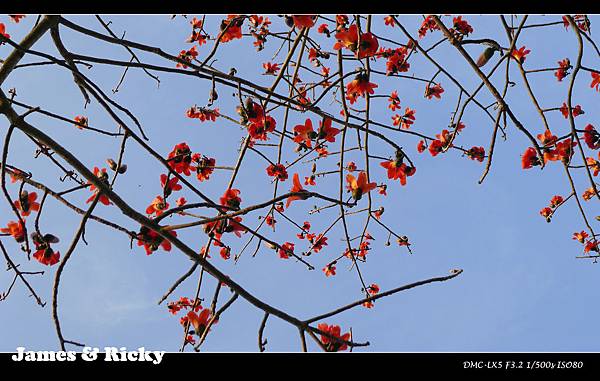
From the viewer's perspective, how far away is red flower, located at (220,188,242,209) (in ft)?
6.58

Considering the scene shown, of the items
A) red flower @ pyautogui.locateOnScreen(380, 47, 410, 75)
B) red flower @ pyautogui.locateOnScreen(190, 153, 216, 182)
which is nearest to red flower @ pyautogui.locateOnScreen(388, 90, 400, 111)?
red flower @ pyautogui.locateOnScreen(380, 47, 410, 75)

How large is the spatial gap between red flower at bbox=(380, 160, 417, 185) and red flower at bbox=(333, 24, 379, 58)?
1.84 ft

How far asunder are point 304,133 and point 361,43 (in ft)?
1.69

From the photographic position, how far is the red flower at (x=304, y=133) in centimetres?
225

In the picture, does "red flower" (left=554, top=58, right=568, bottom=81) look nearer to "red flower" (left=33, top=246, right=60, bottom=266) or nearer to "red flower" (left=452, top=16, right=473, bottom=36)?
"red flower" (left=452, top=16, right=473, bottom=36)

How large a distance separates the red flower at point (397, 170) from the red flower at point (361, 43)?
1.84 ft

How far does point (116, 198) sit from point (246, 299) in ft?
1.58

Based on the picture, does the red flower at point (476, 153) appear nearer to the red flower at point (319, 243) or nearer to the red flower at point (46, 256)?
Result: the red flower at point (319, 243)

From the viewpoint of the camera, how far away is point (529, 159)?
2.64 meters

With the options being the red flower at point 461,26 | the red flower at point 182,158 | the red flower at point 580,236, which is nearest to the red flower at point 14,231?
the red flower at point 182,158

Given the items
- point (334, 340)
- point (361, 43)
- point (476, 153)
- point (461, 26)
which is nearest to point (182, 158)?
point (361, 43)

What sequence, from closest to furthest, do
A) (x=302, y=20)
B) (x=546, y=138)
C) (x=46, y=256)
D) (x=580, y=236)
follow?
(x=46, y=256) < (x=302, y=20) < (x=546, y=138) < (x=580, y=236)

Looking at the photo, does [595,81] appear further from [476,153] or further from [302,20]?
[302,20]
